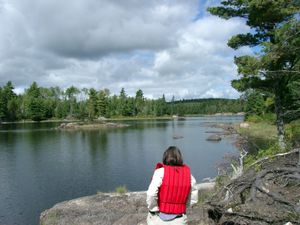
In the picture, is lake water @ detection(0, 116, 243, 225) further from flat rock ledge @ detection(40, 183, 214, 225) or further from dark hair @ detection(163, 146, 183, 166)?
dark hair @ detection(163, 146, 183, 166)

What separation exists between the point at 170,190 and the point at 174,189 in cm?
6

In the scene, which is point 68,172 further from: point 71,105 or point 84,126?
point 71,105

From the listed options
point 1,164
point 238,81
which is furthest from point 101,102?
point 238,81

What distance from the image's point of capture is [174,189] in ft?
15.1

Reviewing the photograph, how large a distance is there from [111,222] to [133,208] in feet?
6.22

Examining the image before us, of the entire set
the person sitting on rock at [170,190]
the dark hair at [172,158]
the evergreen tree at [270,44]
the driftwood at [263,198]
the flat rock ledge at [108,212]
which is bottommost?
the flat rock ledge at [108,212]

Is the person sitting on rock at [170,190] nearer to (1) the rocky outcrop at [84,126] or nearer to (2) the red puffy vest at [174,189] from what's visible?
(2) the red puffy vest at [174,189]

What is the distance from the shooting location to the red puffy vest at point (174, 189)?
4566mm

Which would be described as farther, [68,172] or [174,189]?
[68,172]

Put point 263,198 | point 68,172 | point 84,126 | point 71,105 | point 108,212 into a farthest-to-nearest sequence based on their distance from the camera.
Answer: point 71,105 → point 84,126 → point 68,172 → point 108,212 → point 263,198

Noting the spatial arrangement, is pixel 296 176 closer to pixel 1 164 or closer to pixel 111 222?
pixel 111 222

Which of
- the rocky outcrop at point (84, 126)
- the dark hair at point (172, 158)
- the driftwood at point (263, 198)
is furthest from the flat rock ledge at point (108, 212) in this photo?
the rocky outcrop at point (84, 126)

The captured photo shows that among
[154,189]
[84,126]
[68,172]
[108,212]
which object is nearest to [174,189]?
[154,189]

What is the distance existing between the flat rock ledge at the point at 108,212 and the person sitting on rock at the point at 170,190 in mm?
3586
